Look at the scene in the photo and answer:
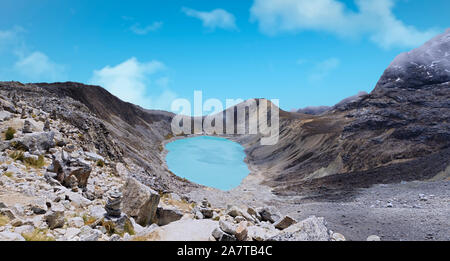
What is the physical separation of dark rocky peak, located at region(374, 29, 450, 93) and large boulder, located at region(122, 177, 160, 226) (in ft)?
207

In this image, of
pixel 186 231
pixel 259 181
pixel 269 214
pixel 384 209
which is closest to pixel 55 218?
pixel 186 231

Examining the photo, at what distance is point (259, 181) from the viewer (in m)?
45.9

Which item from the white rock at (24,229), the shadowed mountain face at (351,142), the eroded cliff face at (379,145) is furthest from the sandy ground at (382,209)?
the white rock at (24,229)

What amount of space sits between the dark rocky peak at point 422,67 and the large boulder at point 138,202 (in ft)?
207

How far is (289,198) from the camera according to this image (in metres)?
32.1

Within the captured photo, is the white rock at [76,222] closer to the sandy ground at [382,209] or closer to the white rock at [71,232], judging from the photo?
the white rock at [71,232]

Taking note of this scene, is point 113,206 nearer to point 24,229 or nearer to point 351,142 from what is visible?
point 24,229

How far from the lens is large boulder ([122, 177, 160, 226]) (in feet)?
29.8

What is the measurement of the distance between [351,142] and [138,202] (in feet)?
138

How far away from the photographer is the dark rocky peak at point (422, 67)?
2331 inches
